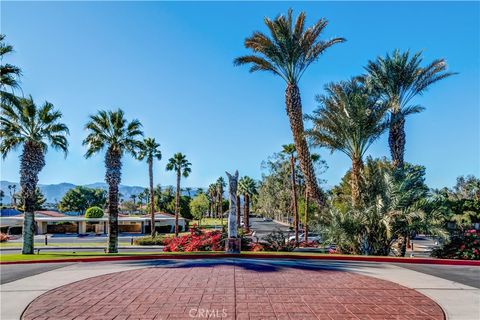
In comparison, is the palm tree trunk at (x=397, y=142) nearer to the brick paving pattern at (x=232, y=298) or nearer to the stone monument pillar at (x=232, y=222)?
the stone monument pillar at (x=232, y=222)

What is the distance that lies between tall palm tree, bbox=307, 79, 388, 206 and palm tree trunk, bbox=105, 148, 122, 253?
13938 mm

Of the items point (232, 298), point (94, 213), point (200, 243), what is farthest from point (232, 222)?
point (94, 213)

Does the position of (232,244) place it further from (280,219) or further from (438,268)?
(280,219)

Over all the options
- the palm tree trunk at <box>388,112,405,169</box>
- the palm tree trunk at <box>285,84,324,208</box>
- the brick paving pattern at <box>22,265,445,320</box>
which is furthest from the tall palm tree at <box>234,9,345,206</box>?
the brick paving pattern at <box>22,265,445,320</box>

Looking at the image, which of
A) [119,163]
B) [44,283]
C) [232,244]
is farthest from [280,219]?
[44,283]

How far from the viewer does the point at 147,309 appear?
24.0 ft

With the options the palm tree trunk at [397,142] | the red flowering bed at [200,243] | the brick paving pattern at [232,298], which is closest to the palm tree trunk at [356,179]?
the palm tree trunk at [397,142]

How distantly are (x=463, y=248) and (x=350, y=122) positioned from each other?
29.2 ft

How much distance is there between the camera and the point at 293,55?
23281 mm

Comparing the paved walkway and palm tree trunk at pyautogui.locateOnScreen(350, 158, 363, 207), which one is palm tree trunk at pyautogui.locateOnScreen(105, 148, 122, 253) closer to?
the paved walkway

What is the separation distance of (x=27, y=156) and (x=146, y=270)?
1570cm

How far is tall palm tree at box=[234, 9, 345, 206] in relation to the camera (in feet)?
75.7

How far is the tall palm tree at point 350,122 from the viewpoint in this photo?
2127cm

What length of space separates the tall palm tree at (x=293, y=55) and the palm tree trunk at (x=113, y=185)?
11165mm
